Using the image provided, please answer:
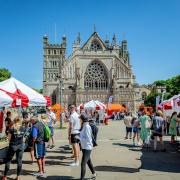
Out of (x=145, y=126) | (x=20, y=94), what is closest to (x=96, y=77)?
(x=145, y=126)

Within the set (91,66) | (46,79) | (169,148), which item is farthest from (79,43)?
(169,148)

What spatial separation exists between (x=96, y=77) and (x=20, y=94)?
56744 millimetres

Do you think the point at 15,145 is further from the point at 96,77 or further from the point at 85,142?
the point at 96,77

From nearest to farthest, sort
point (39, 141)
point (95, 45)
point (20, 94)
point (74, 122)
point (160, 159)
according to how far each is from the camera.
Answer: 1. point (39, 141)
2. point (74, 122)
3. point (20, 94)
4. point (160, 159)
5. point (95, 45)

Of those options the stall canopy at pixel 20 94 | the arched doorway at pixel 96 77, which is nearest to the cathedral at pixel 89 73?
the arched doorway at pixel 96 77

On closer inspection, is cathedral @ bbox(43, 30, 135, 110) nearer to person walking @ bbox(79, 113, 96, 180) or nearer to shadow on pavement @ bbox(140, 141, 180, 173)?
shadow on pavement @ bbox(140, 141, 180, 173)

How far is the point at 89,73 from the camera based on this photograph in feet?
223

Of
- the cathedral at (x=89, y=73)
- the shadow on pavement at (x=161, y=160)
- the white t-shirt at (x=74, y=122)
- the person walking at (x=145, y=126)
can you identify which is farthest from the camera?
the cathedral at (x=89, y=73)

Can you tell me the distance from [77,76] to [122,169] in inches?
2198

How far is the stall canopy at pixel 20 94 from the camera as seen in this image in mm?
10984

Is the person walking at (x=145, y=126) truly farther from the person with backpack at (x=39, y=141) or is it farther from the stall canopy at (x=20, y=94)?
the person with backpack at (x=39, y=141)

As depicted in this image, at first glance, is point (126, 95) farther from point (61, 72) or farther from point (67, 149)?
point (67, 149)

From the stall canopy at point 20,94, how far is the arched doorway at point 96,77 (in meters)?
54.9

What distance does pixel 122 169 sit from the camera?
10.4 meters
